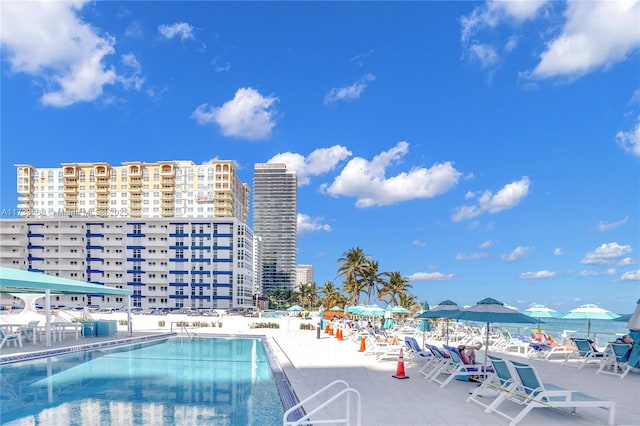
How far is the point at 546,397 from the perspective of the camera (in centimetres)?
675

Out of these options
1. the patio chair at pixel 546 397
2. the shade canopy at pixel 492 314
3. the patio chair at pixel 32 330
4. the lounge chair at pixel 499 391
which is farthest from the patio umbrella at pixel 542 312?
the patio chair at pixel 32 330

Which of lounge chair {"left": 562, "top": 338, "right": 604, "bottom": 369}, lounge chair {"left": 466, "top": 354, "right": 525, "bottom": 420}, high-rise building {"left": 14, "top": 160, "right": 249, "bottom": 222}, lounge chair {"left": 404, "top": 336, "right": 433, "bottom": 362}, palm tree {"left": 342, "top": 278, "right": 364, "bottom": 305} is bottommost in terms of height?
palm tree {"left": 342, "top": 278, "right": 364, "bottom": 305}

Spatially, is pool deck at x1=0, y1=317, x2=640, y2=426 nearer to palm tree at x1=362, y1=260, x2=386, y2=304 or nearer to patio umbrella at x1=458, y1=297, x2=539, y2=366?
patio umbrella at x1=458, y1=297, x2=539, y2=366

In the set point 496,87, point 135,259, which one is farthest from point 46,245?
point 496,87

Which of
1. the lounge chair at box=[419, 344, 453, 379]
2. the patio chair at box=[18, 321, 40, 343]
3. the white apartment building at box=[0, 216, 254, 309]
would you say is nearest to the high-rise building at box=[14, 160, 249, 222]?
the white apartment building at box=[0, 216, 254, 309]

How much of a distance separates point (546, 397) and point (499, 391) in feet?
3.03

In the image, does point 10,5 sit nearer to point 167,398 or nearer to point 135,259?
point 167,398

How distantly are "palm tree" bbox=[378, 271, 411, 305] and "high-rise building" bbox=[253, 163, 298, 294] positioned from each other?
11001 centimetres

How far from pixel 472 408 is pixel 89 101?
192ft

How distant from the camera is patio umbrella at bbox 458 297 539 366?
9.00 metres

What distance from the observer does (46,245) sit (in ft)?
222

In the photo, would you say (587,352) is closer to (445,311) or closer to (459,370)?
(445,311)

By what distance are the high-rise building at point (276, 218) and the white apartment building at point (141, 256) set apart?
8869cm

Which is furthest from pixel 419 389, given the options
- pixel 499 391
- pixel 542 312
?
pixel 542 312
